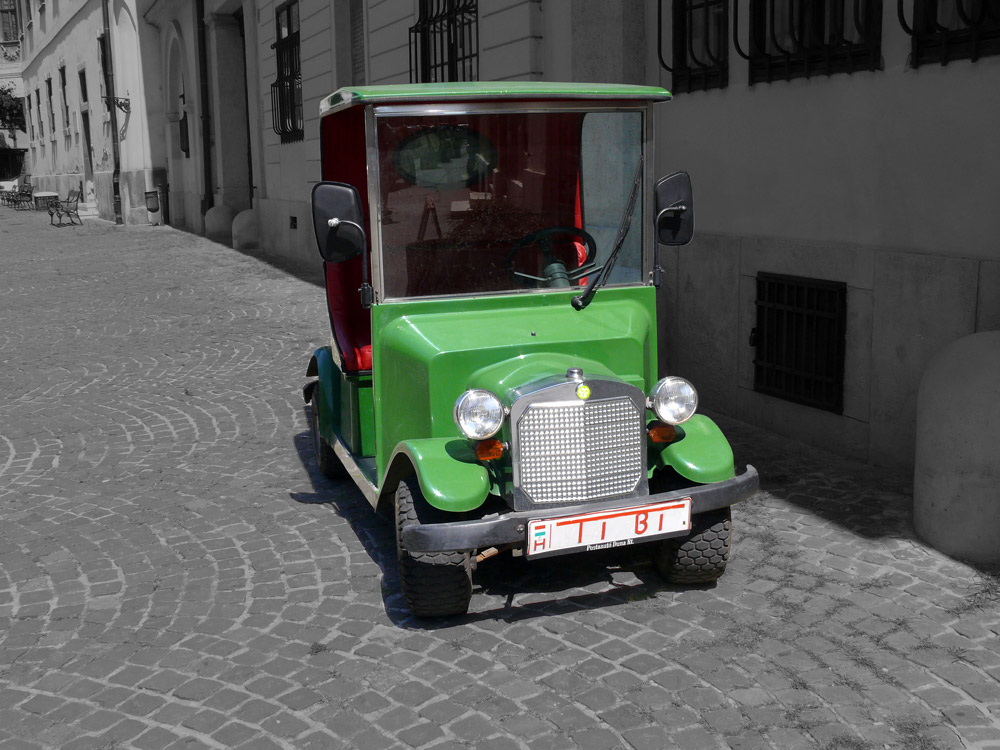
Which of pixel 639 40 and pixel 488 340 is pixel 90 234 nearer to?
pixel 639 40

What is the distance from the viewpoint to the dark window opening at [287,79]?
60.2ft

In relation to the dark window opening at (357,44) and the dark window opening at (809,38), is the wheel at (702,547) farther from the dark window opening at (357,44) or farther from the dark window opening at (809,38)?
the dark window opening at (357,44)

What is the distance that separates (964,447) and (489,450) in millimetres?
2169

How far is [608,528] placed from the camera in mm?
4094

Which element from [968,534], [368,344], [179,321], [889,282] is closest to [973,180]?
[889,282]

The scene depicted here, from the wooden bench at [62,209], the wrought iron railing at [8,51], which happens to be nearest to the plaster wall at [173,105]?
the wooden bench at [62,209]

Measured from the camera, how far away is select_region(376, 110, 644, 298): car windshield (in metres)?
4.59

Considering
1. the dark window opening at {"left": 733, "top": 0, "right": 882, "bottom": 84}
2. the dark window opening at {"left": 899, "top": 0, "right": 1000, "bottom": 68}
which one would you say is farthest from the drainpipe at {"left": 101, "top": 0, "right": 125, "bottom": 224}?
the dark window opening at {"left": 899, "top": 0, "right": 1000, "bottom": 68}

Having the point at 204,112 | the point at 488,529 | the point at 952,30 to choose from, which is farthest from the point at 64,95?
the point at 488,529

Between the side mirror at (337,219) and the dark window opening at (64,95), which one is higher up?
the dark window opening at (64,95)

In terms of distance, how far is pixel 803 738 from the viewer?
3404 millimetres

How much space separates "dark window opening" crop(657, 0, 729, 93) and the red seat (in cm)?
331

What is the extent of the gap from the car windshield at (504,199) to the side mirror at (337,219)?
0.27 m

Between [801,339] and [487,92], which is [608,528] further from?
[801,339]
